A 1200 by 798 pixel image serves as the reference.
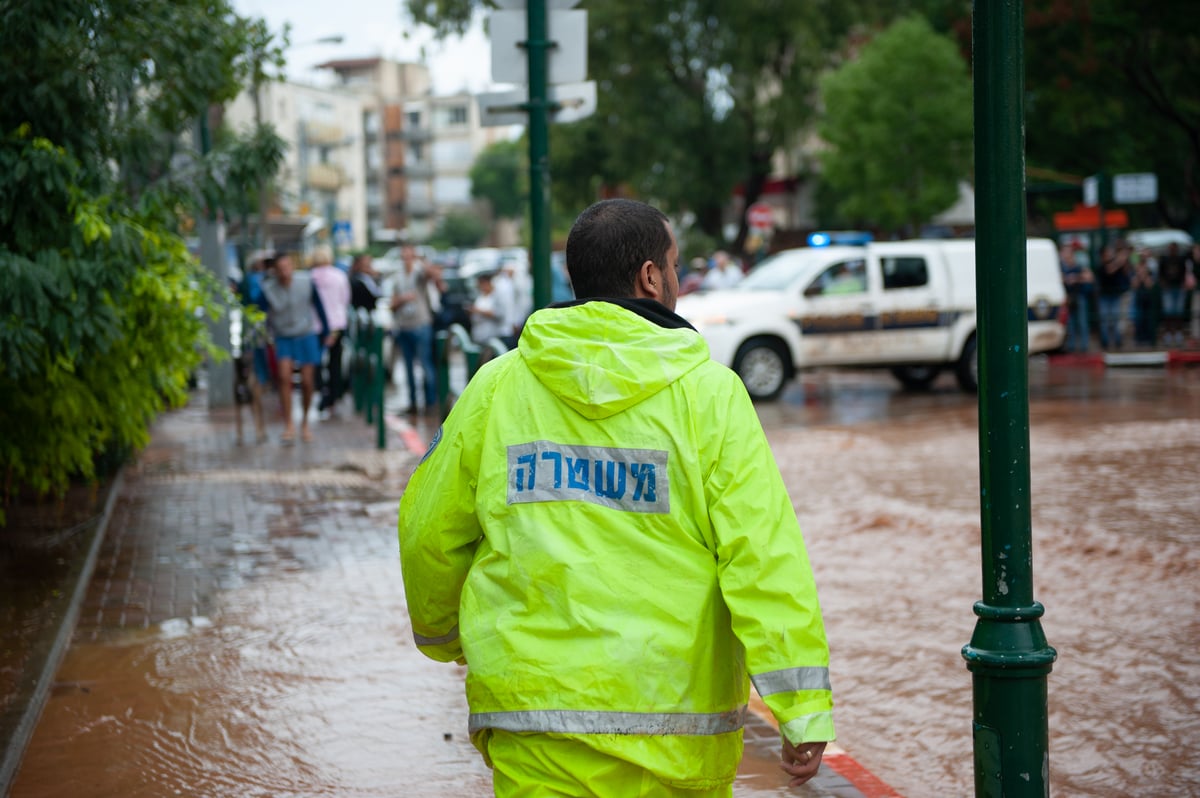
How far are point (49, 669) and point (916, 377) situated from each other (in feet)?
50.4

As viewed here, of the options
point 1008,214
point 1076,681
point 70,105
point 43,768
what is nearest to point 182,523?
point 70,105

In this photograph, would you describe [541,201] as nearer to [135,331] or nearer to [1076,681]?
[135,331]

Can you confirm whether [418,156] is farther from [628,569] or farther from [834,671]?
[628,569]

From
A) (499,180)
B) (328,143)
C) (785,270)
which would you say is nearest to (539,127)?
(785,270)

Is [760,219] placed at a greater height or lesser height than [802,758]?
greater

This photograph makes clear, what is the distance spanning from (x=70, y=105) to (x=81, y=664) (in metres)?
2.81

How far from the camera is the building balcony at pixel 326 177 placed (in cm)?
9512

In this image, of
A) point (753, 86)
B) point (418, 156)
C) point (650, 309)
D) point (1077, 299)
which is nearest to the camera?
point (650, 309)

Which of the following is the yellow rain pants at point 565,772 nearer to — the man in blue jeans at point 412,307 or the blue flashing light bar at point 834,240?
the man in blue jeans at point 412,307

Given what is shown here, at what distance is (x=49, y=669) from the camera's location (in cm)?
593

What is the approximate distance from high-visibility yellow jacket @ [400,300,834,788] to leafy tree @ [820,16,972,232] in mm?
34183

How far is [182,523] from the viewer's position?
952 cm

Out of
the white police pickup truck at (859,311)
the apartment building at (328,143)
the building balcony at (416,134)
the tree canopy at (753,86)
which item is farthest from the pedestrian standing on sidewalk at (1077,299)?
the building balcony at (416,134)

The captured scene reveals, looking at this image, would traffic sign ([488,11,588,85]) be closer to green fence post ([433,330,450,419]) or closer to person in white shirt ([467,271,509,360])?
green fence post ([433,330,450,419])
